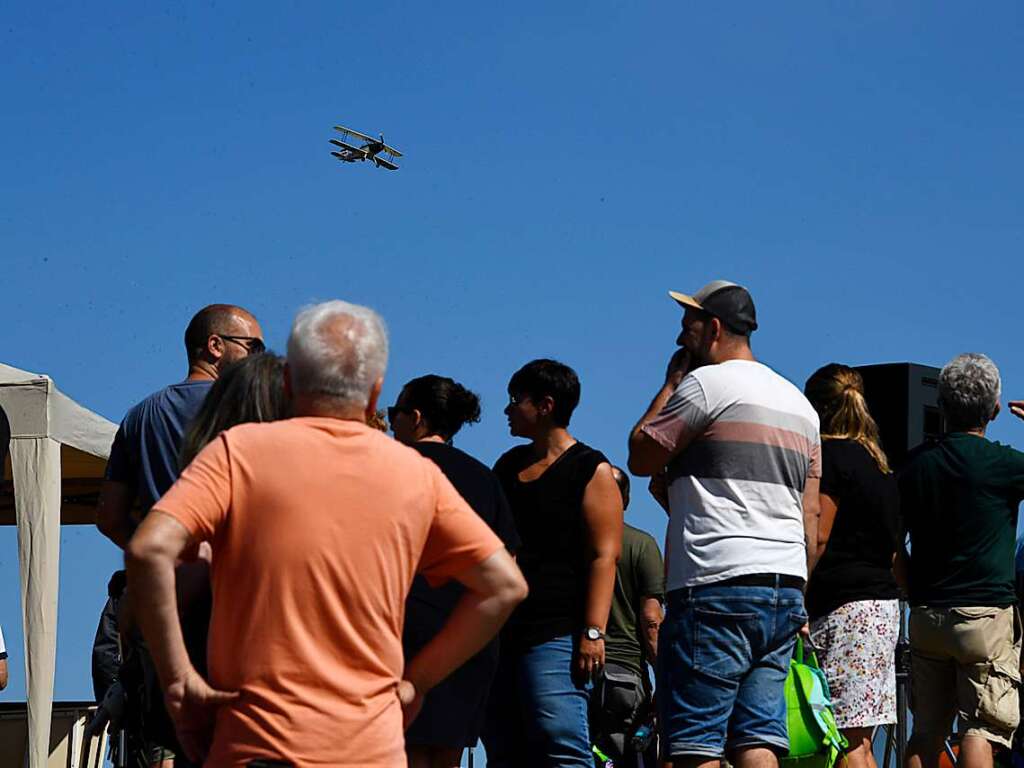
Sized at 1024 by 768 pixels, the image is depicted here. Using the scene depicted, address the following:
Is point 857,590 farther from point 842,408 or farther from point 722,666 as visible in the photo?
point 722,666

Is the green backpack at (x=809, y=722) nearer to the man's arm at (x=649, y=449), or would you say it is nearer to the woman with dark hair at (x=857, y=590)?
the woman with dark hair at (x=857, y=590)

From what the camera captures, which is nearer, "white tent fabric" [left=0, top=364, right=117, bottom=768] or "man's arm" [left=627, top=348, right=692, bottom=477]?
"man's arm" [left=627, top=348, right=692, bottom=477]

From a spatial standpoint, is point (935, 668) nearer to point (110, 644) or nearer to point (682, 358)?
point (682, 358)

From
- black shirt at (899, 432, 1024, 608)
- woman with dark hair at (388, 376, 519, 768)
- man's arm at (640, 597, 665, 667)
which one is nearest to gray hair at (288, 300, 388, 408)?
woman with dark hair at (388, 376, 519, 768)

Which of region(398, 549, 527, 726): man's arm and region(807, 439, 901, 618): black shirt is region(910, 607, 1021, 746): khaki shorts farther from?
region(398, 549, 527, 726): man's arm

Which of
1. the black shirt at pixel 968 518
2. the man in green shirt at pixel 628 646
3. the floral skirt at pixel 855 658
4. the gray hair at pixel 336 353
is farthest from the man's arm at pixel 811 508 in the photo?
the gray hair at pixel 336 353

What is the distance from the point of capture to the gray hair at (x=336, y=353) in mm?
2578

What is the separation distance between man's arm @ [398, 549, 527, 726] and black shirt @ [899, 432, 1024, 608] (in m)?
3.21

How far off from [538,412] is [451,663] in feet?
7.36

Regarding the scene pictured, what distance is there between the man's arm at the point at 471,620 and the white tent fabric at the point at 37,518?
16.1 feet

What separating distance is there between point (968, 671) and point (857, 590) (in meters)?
0.74

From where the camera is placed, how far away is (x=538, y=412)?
4871mm

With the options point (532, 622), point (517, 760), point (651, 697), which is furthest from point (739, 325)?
point (651, 697)

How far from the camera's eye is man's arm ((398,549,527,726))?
265 centimetres
